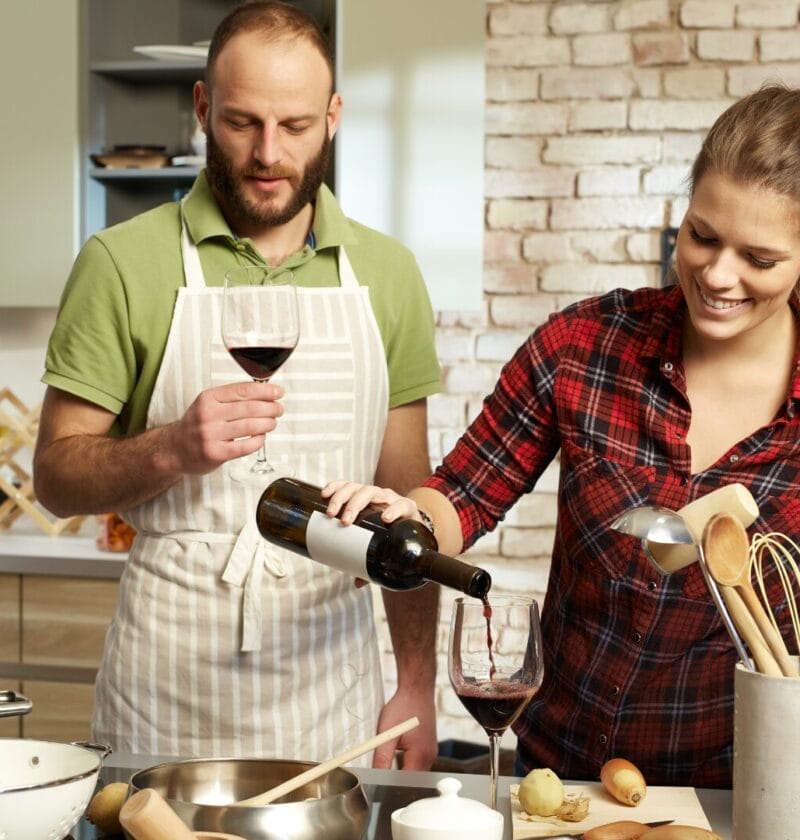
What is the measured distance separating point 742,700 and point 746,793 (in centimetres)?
8

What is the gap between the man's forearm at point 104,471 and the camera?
65.2 inches

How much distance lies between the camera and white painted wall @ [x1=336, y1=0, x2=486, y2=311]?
10.1ft

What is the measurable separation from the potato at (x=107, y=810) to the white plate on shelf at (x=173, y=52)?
247cm

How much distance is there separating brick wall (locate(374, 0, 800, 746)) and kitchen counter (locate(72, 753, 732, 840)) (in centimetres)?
200

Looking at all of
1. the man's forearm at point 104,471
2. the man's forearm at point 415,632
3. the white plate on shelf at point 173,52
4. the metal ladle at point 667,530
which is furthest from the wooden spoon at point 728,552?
the white plate on shelf at point 173,52

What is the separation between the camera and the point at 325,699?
1833 millimetres

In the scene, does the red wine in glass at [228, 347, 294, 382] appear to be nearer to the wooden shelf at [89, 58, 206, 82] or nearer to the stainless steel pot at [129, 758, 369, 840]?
the stainless steel pot at [129, 758, 369, 840]

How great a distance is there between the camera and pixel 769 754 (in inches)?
40.4

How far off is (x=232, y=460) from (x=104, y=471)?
0.57ft

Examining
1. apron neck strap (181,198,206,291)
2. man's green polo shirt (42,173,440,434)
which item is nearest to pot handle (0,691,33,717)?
man's green polo shirt (42,173,440,434)

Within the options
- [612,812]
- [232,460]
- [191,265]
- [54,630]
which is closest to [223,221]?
[191,265]

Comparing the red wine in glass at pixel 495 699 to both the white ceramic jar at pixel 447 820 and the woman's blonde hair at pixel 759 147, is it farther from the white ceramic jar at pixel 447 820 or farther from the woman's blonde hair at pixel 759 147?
the woman's blonde hair at pixel 759 147

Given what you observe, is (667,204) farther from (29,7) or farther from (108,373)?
(108,373)

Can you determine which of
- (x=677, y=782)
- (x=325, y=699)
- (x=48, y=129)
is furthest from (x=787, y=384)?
(x=48, y=129)
